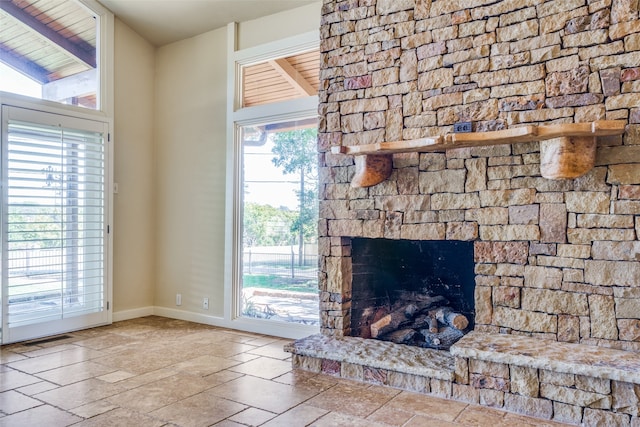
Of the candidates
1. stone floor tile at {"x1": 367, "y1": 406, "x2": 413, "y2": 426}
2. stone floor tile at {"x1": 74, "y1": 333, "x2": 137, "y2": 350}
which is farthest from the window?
stone floor tile at {"x1": 367, "y1": 406, "x2": 413, "y2": 426}

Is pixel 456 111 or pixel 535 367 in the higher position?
pixel 456 111

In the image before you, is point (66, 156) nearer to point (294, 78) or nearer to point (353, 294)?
point (294, 78)

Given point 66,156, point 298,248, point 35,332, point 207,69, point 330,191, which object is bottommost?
point 35,332

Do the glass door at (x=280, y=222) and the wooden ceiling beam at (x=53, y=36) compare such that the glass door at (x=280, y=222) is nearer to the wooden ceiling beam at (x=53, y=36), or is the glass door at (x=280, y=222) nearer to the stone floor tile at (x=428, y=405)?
the stone floor tile at (x=428, y=405)

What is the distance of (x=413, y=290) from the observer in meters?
3.84

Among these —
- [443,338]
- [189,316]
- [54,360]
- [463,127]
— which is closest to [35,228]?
[54,360]

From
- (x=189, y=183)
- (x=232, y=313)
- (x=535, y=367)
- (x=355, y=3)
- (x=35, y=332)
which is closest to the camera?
(x=535, y=367)

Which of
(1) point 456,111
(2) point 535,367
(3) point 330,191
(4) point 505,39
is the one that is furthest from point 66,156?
(2) point 535,367

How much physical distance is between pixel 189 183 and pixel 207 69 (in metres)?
1.20

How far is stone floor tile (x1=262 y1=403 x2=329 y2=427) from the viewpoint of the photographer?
2.49 meters

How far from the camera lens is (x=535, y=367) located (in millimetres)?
2551

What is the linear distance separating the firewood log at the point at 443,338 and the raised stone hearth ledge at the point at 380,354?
223 millimetres

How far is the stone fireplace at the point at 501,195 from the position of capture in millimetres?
2648

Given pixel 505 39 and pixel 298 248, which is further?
pixel 298 248
